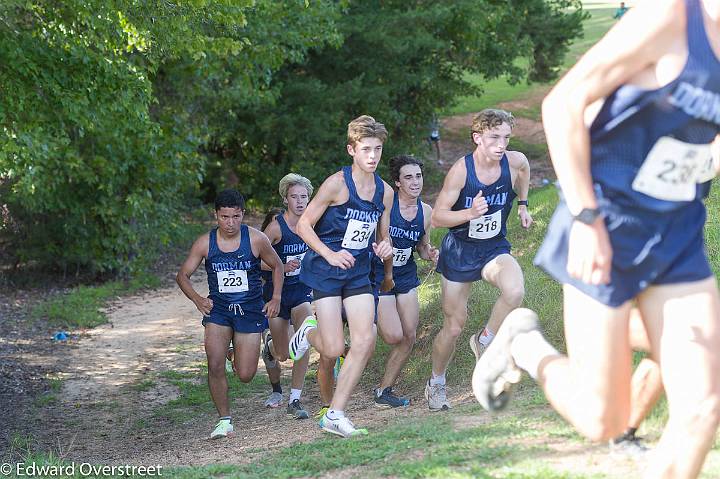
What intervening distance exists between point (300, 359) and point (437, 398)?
1.51 m

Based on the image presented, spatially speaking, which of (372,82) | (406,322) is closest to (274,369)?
(406,322)

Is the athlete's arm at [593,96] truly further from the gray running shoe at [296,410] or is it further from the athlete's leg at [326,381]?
the gray running shoe at [296,410]

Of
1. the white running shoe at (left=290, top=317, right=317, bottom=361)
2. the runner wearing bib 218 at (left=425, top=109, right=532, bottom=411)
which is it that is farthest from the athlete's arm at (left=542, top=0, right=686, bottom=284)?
the white running shoe at (left=290, top=317, right=317, bottom=361)

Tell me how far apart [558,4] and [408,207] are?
2200 cm

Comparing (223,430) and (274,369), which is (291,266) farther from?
(223,430)

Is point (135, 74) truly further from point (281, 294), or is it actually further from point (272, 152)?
point (272, 152)

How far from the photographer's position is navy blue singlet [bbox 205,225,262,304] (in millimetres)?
8133

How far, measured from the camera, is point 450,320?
7.32 m

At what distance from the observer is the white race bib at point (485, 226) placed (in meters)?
7.28

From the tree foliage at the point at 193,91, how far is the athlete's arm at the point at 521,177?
10.8 ft

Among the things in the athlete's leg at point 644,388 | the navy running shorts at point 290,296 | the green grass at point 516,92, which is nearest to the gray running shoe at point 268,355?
the navy running shorts at point 290,296

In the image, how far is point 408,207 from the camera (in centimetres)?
793

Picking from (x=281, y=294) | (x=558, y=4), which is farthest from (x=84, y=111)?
(x=558, y=4)

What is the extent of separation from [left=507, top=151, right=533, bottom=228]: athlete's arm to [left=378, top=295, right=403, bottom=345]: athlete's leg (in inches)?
48.9
